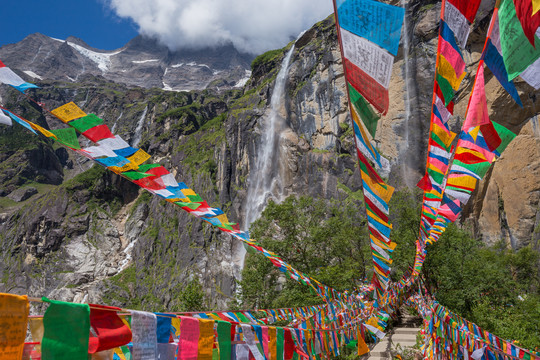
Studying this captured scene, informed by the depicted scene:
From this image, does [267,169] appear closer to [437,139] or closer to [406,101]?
[406,101]

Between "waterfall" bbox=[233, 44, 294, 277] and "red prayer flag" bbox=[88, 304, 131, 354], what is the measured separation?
37.2 meters

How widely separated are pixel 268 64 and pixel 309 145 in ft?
89.1

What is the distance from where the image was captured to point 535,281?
23312 mm

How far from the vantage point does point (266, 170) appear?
4294cm

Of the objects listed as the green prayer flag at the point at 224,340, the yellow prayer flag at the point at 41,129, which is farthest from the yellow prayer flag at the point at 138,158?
the green prayer flag at the point at 224,340

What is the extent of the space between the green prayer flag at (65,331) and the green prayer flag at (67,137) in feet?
9.84

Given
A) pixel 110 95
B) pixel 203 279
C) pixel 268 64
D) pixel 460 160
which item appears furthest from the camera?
pixel 110 95

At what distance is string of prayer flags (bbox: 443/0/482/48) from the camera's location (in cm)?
383

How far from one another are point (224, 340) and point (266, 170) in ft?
129

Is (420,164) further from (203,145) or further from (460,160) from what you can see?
(203,145)

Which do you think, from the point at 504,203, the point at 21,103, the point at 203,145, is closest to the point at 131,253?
the point at 203,145

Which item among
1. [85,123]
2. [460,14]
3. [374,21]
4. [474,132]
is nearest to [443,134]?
[474,132]

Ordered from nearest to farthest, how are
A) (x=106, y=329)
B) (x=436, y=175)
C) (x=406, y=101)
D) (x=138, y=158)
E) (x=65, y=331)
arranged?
(x=65, y=331) < (x=106, y=329) < (x=138, y=158) < (x=436, y=175) < (x=406, y=101)

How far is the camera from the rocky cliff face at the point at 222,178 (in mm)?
26750
